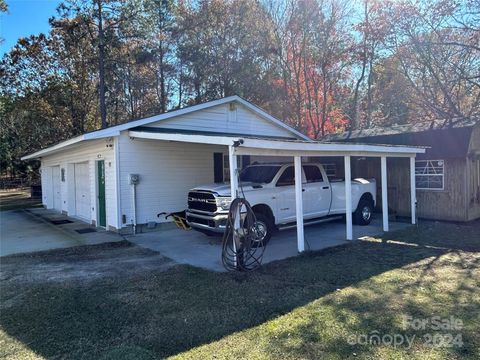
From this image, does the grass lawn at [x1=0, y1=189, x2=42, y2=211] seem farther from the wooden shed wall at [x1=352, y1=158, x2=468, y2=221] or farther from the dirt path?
the wooden shed wall at [x1=352, y1=158, x2=468, y2=221]

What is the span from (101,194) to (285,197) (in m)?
6.31

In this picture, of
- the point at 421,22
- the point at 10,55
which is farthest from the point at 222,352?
the point at 10,55

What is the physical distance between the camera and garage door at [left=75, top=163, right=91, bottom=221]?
43.9 feet

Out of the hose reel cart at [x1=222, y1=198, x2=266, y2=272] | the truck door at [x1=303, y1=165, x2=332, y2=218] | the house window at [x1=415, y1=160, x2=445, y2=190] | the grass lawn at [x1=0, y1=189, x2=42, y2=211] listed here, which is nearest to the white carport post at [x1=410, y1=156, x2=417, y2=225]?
the house window at [x1=415, y1=160, x2=445, y2=190]

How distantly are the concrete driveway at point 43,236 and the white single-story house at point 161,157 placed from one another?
59 cm

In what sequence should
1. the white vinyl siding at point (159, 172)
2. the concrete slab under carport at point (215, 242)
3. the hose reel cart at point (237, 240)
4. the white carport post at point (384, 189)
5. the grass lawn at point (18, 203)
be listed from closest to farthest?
A: the hose reel cart at point (237, 240)
the concrete slab under carport at point (215, 242)
the white carport post at point (384, 189)
the white vinyl siding at point (159, 172)
the grass lawn at point (18, 203)

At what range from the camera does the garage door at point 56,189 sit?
17.5 metres

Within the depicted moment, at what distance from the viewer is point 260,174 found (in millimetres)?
9555

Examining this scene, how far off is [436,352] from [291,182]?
6232 millimetres

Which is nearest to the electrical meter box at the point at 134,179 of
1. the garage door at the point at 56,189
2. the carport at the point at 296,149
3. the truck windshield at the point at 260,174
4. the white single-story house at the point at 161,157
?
the white single-story house at the point at 161,157

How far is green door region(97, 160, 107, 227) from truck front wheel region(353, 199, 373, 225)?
26.7 ft

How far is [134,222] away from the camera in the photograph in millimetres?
10859

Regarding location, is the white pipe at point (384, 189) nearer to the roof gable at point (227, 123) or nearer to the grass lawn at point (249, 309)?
the grass lawn at point (249, 309)

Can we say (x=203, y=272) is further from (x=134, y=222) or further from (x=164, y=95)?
(x=164, y=95)
